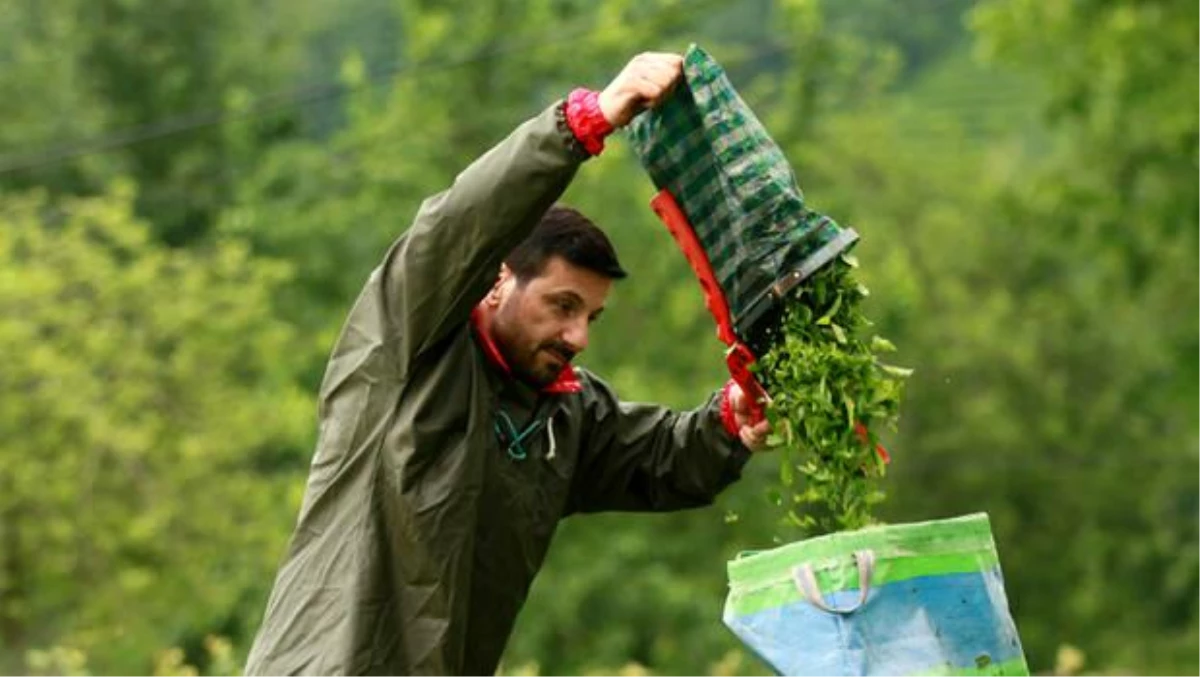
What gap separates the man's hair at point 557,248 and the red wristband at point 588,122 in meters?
0.47

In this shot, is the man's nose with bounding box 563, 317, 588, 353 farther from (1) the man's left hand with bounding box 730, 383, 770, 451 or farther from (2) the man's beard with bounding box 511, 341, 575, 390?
(1) the man's left hand with bounding box 730, 383, 770, 451

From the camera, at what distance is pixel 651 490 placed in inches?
259

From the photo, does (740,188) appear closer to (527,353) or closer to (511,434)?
(527,353)

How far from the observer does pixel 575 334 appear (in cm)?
601

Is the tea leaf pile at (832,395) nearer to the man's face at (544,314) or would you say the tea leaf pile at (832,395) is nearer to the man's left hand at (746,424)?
the man's left hand at (746,424)

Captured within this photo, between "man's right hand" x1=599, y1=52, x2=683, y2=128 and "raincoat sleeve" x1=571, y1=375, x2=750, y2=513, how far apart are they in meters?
1.07

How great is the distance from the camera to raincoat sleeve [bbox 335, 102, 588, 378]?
553cm

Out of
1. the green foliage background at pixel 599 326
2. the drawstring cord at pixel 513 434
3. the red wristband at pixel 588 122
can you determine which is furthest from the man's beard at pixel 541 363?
the green foliage background at pixel 599 326

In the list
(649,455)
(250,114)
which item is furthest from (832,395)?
(250,114)

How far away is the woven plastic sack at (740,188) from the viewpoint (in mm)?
5809

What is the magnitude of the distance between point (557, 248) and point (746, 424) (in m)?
0.71

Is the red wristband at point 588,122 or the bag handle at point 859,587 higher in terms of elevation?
the red wristband at point 588,122

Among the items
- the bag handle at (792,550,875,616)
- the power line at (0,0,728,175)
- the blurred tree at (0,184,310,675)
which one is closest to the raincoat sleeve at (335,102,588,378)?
the bag handle at (792,550,875,616)

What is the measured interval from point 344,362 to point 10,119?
33881 millimetres
